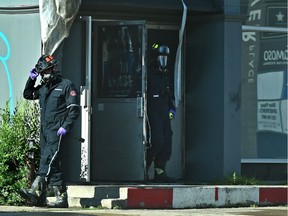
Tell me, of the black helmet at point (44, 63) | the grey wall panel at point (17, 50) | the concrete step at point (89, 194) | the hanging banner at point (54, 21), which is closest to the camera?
the black helmet at point (44, 63)

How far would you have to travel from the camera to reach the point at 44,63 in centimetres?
1319

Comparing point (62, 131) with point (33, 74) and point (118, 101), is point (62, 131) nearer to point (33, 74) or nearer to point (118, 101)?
point (33, 74)

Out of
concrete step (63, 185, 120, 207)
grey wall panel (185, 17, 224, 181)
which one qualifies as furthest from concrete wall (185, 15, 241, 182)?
Result: concrete step (63, 185, 120, 207)

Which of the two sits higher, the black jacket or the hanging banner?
the hanging banner

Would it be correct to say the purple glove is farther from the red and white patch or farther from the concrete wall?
the concrete wall

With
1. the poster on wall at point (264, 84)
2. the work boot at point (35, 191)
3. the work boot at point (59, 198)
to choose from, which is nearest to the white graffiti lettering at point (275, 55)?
the poster on wall at point (264, 84)

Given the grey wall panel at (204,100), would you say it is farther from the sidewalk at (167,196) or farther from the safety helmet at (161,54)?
the sidewalk at (167,196)

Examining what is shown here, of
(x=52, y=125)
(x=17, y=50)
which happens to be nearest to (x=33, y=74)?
(x=52, y=125)

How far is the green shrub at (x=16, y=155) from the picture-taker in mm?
13289

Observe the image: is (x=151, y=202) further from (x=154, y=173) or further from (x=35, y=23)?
(x=35, y=23)

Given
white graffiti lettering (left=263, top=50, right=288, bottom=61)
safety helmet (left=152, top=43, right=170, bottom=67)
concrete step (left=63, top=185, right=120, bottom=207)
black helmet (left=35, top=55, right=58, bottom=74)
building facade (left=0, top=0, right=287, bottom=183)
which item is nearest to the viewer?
black helmet (left=35, top=55, right=58, bottom=74)

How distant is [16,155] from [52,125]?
757mm

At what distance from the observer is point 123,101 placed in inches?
603

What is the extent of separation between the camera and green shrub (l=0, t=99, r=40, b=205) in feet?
43.6
